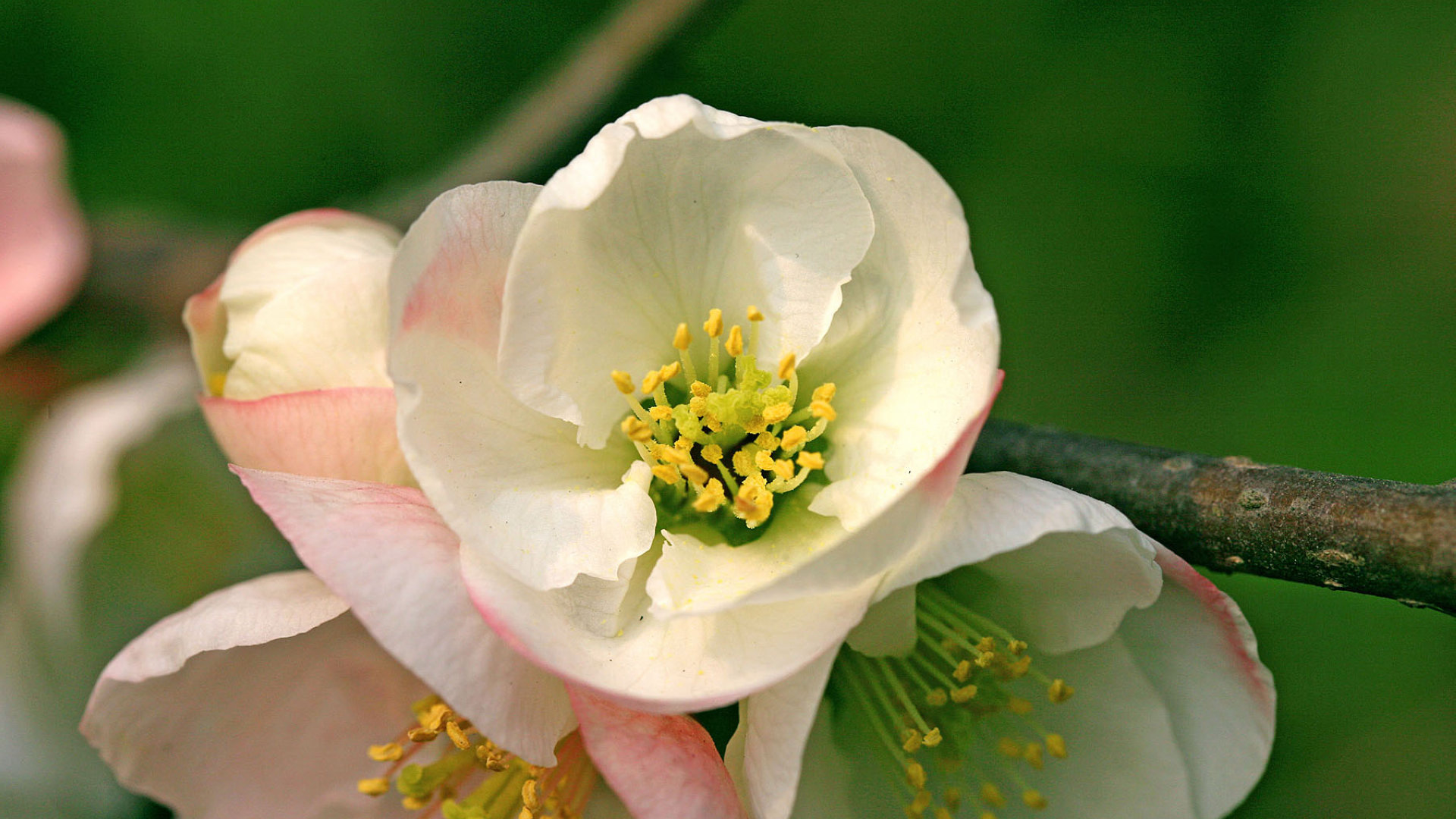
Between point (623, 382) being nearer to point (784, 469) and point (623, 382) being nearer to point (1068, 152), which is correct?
point (784, 469)

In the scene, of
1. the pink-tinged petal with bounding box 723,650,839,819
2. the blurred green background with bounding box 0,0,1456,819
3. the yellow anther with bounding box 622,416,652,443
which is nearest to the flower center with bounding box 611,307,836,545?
the yellow anther with bounding box 622,416,652,443

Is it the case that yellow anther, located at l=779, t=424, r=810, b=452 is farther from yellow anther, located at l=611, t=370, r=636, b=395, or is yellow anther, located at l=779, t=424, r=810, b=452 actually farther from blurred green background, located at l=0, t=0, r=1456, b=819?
blurred green background, located at l=0, t=0, r=1456, b=819

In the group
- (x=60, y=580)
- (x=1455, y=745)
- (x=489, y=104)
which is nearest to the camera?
(x=60, y=580)

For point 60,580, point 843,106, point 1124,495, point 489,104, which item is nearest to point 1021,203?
point 843,106

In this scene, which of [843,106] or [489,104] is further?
[489,104]

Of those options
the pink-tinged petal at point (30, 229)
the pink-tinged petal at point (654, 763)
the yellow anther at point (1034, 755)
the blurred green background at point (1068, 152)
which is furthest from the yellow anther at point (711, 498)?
the pink-tinged petal at point (30, 229)

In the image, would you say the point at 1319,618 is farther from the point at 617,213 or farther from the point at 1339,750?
the point at 617,213
